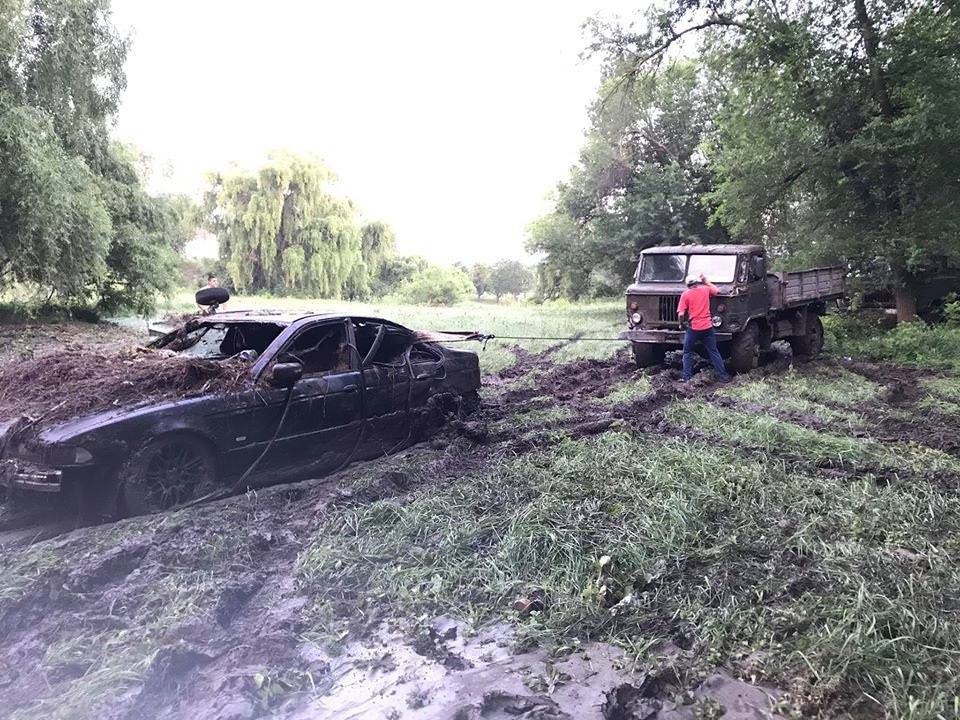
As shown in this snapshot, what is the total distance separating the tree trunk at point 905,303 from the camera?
15.9m

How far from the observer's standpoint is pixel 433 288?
2055 inches

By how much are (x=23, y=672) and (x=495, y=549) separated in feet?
7.81

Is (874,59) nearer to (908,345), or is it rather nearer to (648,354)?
(908,345)

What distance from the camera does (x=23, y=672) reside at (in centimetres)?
314

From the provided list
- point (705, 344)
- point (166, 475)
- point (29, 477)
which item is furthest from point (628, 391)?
point (29, 477)

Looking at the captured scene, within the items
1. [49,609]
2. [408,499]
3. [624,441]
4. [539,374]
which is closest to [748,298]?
[539,374]

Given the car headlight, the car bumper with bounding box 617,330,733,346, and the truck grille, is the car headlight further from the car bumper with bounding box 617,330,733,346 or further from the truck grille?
the truck grille

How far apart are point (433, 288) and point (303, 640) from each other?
49.3 m

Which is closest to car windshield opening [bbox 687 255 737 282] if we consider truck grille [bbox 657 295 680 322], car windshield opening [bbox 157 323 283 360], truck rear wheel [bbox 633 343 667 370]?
truck grille [bbox 657 295 680 322]

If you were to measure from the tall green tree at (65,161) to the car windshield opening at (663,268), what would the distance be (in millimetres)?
11750

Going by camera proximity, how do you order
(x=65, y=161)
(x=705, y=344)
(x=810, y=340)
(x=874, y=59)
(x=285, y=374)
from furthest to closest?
(x=65, y=161)
(x=874, y=59)
(x=810, y=340)
(x=705, y=344)
(x=285, y=374)

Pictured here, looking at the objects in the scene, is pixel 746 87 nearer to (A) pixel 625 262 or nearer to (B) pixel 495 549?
(A) pixel 625 262

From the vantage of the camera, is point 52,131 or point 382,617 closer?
point 382,617

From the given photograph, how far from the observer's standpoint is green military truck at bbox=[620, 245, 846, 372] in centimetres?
1084
